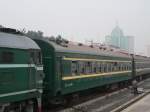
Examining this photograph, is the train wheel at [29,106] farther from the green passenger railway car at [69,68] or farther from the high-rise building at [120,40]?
the high-rise building at [120,40]

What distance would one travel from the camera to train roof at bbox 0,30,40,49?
11.8m

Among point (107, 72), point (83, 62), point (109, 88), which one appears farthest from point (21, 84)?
point (109, 88)

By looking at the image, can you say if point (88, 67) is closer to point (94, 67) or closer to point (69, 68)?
point (94, 67)

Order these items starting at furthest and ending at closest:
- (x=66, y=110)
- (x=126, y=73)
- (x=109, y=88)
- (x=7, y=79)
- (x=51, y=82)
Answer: (x=126, y=73), (x=109, y=88), (x=66, y=110), (x=51, y=82), (x=7, y=79)

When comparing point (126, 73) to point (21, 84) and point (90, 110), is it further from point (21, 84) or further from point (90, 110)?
point (21, 84)

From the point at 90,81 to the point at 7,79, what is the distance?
994 cm

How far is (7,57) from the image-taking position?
11.8 meters

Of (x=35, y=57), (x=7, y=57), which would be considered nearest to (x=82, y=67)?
(x=35, y=57)

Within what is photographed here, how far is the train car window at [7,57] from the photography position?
11570 millimetres

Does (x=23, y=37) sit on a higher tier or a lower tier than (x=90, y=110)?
higher

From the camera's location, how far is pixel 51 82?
16.1m

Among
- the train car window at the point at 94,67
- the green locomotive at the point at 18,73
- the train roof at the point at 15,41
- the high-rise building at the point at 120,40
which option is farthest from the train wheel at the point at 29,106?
the high-rise building at the point at 120,40

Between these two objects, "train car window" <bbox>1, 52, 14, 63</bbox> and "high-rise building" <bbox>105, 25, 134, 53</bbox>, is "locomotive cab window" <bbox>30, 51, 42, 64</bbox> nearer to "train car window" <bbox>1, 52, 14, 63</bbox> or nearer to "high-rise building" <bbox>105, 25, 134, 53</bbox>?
"train car window" <bbox>1, 52, 14, 63</bbox>

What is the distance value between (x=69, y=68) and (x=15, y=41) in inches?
226
